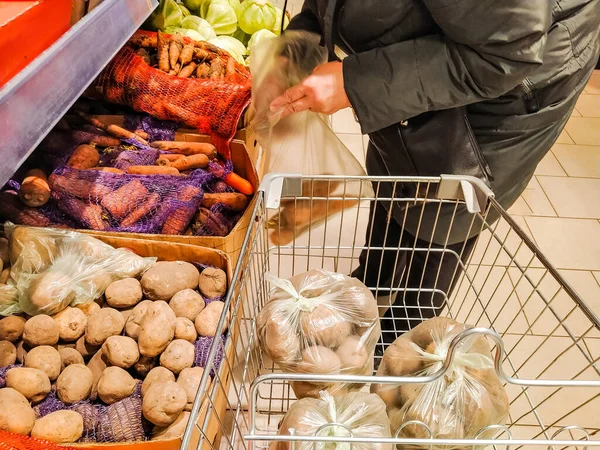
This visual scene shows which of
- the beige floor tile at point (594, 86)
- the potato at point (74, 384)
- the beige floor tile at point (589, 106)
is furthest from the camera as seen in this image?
the beige floor tile at point (594, 86)

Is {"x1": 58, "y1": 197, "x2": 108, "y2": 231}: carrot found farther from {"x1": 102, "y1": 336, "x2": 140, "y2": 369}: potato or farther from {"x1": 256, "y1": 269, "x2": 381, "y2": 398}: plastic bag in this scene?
{"x1": 256, "y1": 269, "x2": 381, "y2": 398}: plastic bag

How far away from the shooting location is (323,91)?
98 cm

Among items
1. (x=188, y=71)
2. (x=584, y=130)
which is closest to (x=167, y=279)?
(x=188, y=71)

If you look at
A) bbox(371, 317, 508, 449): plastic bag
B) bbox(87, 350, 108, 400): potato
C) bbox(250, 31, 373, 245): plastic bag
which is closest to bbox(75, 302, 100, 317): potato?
bbox(87, 350, 108, 400): potato

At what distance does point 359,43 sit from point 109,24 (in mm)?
563

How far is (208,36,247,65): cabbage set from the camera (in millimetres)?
2373

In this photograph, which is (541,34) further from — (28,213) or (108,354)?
(28,213)

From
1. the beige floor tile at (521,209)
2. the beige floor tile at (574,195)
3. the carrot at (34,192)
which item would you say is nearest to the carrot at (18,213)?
the carrot at (34,192)

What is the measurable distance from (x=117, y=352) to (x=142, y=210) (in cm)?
53

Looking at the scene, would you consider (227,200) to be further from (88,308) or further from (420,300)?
(420,300)

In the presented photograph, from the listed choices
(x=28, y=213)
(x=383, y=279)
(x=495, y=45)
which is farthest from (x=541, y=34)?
(x=28, y=213)

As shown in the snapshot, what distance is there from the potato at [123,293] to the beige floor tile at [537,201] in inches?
79.1

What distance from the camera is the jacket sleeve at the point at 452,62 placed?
2.51 ft

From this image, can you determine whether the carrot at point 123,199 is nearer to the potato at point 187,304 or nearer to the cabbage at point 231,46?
the potato at point 187,304
